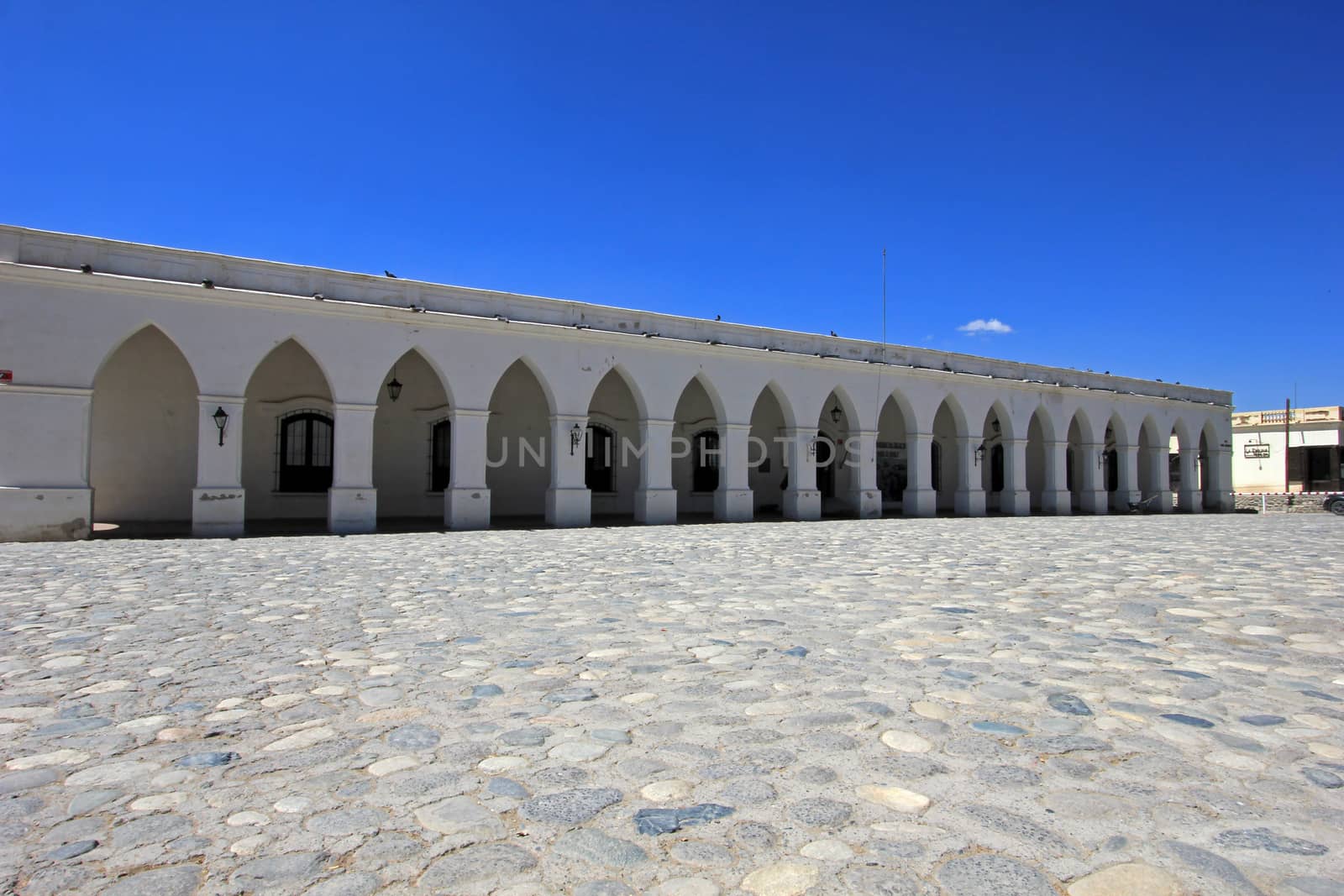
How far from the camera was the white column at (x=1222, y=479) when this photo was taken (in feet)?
111

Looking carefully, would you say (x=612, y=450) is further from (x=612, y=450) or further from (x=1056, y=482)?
(x=1056, y=482)

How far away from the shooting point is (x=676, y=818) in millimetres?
2977

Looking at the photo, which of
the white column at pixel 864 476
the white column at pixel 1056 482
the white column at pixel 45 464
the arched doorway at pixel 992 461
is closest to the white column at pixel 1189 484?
the arched doorway at pixel 992 461

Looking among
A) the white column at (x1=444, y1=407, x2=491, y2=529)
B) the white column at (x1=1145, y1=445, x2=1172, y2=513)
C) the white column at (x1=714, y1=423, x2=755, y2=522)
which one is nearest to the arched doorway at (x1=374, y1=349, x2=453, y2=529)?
the white column at (x1=444, y1=407, x2=491, y2=529)

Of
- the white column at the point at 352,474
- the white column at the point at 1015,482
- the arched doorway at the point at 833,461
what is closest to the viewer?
the white column at the point at 352,474

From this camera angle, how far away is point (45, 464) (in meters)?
14.1

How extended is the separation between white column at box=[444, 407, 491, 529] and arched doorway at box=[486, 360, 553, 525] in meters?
2.75

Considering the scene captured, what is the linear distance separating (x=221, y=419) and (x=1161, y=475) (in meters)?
31.7

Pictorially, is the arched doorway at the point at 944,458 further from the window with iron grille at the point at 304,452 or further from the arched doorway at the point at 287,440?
the arched doorway at the point at 287,440

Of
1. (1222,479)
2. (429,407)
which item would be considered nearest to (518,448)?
(429,407)

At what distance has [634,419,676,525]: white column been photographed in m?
20.1

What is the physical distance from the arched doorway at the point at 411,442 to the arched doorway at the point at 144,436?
4025 mm

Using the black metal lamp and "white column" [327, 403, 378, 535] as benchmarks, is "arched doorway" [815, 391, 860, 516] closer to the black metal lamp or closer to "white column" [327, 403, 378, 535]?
"white column" [327, 403, 378, 535]

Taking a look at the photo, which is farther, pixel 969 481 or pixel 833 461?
pixel 833 461
